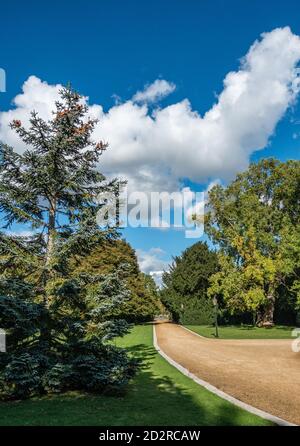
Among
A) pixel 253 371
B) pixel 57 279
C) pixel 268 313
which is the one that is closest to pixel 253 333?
pixel 268 313

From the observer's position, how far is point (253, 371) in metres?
13.9

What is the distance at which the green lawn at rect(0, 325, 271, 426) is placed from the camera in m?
7.38

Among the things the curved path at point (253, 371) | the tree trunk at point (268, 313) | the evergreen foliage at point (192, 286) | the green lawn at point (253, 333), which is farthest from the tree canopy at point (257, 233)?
the curved path at point (253, 371)

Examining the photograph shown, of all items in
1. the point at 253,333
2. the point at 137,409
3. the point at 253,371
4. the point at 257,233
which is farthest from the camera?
the point at 257,233

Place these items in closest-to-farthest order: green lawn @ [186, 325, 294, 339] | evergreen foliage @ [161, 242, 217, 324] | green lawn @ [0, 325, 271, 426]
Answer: green lawn @ [0, 325, 271, 426] < green lawn @ [186, 325, 294, 339] < evergreen foliage @ [161, 242, 217, 324]

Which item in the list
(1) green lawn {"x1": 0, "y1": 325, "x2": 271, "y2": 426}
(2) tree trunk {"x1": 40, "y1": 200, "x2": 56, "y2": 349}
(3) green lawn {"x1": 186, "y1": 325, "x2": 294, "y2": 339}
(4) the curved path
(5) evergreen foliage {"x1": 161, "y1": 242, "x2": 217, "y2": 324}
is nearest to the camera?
(1) green lawn {"x1": 0, "y1": 325, "x2": 271, "y2": 426}

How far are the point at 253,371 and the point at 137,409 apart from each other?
6.99m

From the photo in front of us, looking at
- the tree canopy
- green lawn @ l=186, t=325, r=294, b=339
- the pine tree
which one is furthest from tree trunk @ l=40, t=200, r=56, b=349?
the tree canopy

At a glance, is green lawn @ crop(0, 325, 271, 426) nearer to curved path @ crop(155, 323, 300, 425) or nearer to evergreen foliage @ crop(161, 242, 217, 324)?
curved path @ crop(155, 323, 300, 425)

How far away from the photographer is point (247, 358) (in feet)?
56.8

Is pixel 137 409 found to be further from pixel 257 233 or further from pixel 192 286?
pixel 192 286

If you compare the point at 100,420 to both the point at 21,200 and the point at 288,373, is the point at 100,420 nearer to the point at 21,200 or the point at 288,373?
the point at 21,200

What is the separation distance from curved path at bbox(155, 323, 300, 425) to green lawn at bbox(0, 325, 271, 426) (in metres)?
1.03

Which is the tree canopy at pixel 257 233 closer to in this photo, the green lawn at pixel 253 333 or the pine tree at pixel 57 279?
the green lawn at pixel 253 333
